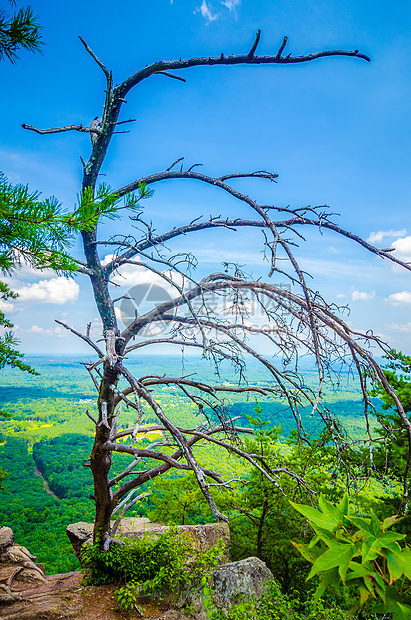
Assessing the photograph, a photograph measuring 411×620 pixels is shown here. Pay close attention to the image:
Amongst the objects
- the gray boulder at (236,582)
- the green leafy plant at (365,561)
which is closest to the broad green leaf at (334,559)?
the green leafy plant at (365,561)

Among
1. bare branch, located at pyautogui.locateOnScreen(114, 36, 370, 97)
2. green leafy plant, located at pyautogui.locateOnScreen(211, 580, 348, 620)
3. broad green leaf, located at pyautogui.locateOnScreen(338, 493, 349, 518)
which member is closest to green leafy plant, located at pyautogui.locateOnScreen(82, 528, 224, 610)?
green leafy plant, located at pyautogui.locateOnScreen(211, 580, 348, 620)

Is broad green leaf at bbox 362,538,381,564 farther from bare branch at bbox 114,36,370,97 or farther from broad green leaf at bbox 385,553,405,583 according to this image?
bare branch at bbox 114,36,370,97

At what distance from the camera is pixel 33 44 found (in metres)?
3.02

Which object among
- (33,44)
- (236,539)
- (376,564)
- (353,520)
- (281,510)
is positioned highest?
(33,44)

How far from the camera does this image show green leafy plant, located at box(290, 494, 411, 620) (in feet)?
4.01

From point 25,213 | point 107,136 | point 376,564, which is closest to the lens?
point 376,564

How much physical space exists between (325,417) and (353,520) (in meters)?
2.32

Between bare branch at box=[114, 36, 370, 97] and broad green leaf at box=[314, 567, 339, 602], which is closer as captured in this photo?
broad green leaf at box=[314, 567, 339, 602]

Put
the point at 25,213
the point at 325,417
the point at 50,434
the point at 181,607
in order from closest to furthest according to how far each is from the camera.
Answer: the point at 25,213, the point at 325,417, the point at 181,607, the point at 50,434

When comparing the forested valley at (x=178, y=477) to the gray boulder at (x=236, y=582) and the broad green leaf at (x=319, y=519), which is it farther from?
the broad green leaf at (x=319, y=519)

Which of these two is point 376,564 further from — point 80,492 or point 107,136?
point 80,492

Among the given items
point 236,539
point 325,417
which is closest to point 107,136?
point 325,417

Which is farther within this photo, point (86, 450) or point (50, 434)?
point (50, 434)

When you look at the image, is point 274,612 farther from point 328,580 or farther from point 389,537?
point 389,537
